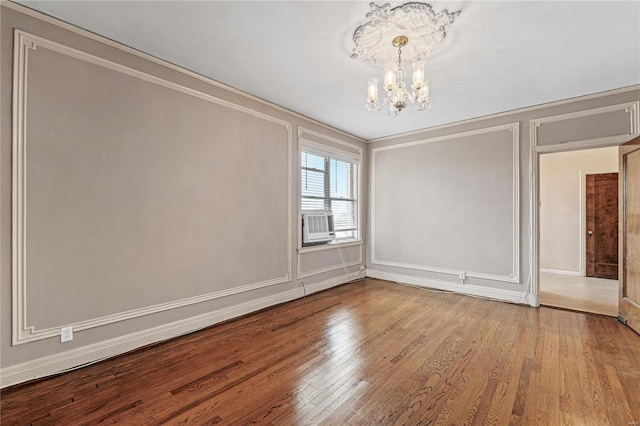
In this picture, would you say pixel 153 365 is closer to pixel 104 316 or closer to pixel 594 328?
pixel 104 316

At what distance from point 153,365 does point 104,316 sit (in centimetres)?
58

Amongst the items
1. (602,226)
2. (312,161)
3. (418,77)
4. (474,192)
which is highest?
(418,77)

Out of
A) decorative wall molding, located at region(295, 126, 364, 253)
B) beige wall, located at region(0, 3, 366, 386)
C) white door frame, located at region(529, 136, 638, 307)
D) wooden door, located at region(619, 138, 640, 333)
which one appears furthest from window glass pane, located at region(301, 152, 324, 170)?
wooden door, located at region(619, 138, 640, 333)

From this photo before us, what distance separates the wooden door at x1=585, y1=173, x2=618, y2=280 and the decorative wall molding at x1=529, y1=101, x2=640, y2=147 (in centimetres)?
270

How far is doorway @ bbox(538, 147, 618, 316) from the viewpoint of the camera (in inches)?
206

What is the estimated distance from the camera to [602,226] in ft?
17.5

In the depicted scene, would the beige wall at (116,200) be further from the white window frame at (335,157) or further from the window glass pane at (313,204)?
the window glass pane at (313,204)

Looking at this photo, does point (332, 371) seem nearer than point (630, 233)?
Yes

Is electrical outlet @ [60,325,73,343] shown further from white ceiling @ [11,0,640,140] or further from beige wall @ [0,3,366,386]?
white ceiling @ [11,0,640,140]

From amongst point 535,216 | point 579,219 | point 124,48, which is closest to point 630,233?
point 535,216

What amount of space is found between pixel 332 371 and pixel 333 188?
3159 mm

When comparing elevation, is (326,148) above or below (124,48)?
below

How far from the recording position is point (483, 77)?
2.97 meters

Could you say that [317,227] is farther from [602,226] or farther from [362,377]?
[602,226]
